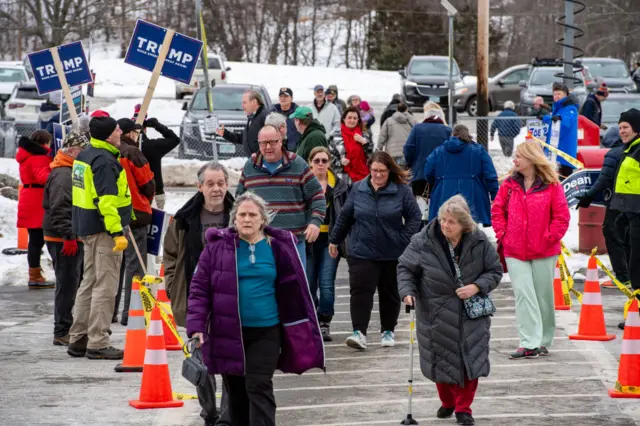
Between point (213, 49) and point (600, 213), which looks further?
point (213, 49)

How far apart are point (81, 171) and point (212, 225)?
202 cm

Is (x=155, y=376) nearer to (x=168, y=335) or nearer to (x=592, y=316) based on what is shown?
(x=168, y=335)

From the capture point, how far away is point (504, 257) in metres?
10.8

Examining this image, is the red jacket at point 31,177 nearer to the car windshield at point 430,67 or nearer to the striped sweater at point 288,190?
the striped sweater at point 288,190

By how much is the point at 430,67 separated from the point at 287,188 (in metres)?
30.1

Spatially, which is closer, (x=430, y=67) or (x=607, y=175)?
(x=607, y=175)

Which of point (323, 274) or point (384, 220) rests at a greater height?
point (384, 220)

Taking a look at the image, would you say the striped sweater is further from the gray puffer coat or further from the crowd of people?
the gray puffer coat

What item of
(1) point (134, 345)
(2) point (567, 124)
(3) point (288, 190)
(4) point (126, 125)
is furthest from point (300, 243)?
(2) point (567, 124)

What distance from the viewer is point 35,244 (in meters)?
15.1

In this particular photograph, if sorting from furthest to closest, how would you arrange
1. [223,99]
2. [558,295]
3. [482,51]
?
[223,99] < [482,51] < [558,295]

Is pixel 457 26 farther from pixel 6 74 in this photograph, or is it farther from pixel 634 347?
pixel 634 347

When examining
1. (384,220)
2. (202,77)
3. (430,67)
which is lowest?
(384,220)

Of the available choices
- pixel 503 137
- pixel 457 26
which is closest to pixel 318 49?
pixel 457 26
